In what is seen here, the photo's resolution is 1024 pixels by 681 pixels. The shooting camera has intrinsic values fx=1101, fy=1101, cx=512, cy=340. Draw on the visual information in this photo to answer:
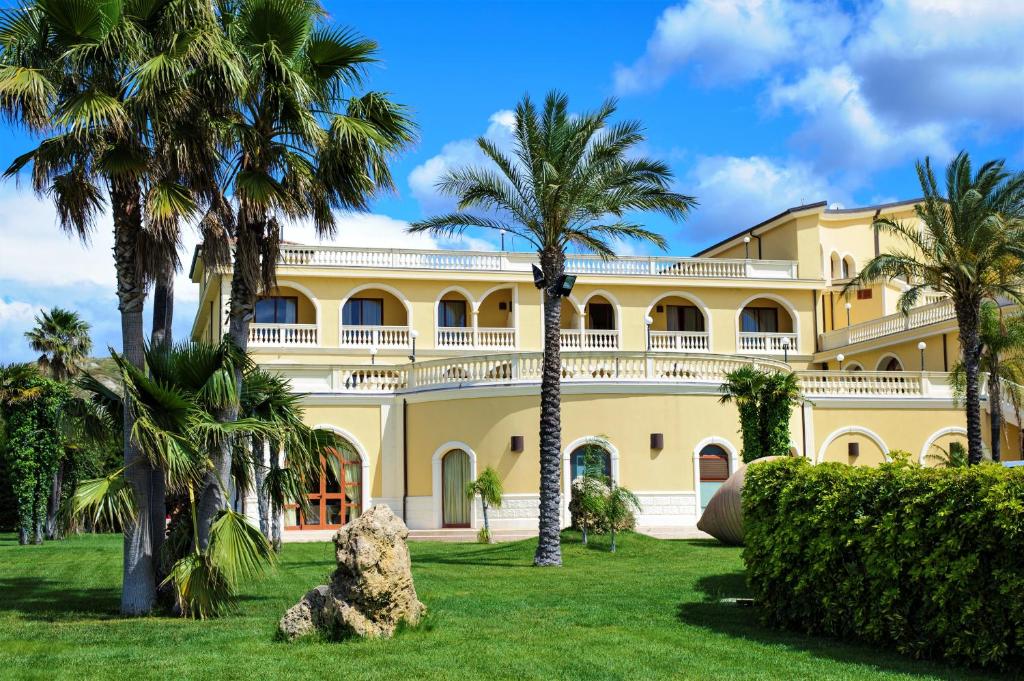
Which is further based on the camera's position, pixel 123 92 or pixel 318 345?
pixel 318 345

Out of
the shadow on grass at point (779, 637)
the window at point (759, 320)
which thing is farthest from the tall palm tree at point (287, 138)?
the window at point (759, 320)

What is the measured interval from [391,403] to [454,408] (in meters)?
2.40

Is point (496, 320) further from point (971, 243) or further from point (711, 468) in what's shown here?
point (971, 243)

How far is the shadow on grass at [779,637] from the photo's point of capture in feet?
33.4

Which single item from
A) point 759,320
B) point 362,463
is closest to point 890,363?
point 759,320

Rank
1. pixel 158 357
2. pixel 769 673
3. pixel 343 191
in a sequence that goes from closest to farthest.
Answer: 1. pixel 769 673
2. pixel 158 357
3. pixel 343 191

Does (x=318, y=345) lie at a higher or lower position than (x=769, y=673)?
higher

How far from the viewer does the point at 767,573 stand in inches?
509

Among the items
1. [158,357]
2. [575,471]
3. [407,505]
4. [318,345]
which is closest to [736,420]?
[575,471]

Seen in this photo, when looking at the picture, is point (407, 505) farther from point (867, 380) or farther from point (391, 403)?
point (867, 380)

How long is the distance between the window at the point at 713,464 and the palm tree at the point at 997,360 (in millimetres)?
7852

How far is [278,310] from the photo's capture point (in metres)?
39.7

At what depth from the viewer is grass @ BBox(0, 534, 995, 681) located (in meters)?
10.4

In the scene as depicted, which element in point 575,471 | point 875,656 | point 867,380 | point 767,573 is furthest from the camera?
point 867,380
